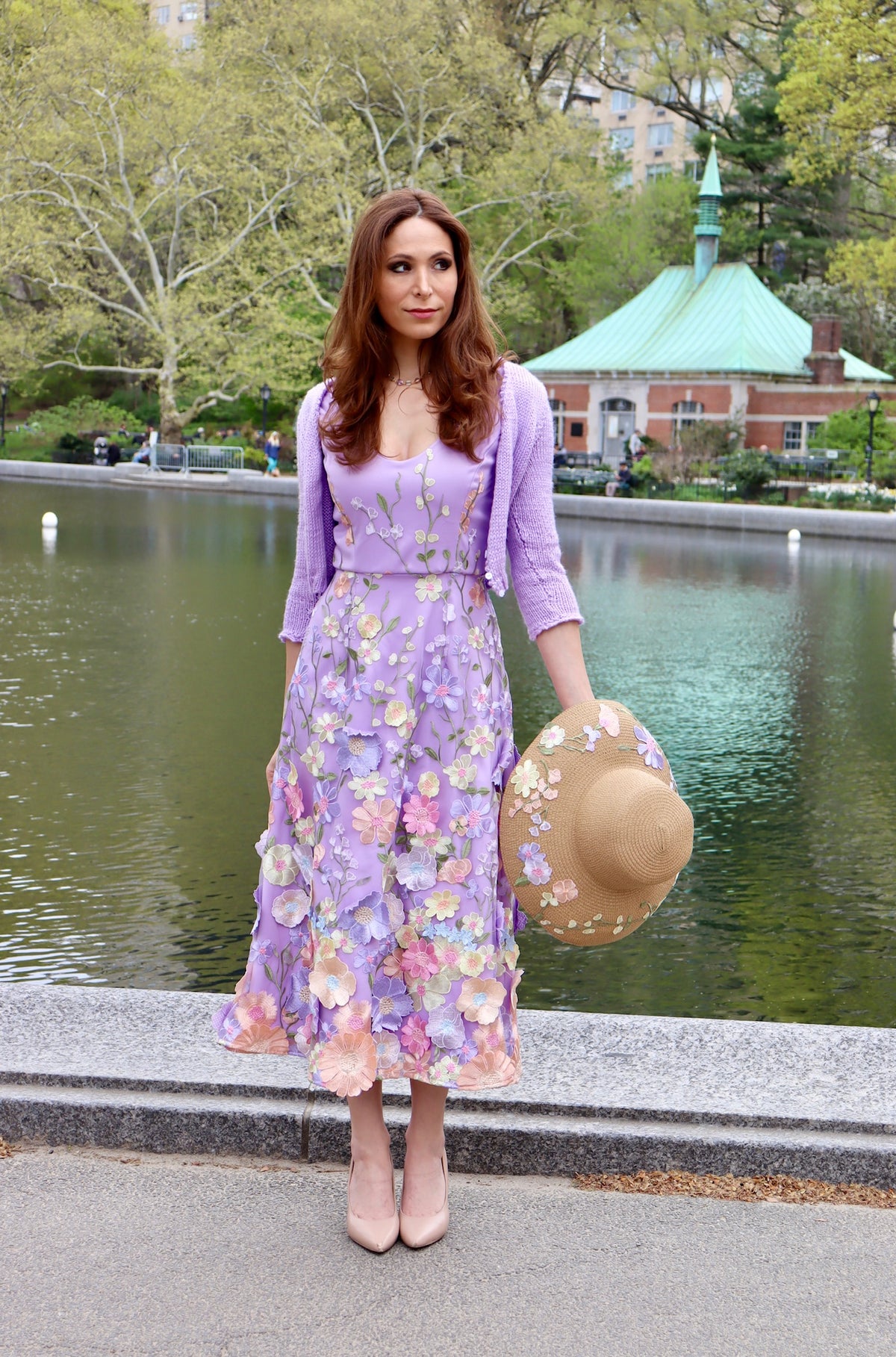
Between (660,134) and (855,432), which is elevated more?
(660,134)

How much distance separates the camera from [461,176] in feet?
145

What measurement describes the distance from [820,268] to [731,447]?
59.3 feet

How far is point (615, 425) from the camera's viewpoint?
145 feet

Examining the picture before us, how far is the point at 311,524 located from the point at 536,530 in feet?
1.40

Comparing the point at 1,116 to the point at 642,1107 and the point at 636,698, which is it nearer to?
the point at 636,698

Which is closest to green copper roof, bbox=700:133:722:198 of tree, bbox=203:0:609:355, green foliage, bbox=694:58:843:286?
tree, bbox=203:0:609:355

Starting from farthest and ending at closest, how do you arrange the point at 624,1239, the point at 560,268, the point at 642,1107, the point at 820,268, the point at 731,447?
the point at 820,268 < the point at 560,268 < the point at 731,447 < the point at 642,1107 < the point at 624,1239

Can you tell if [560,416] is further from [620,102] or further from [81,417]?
[620,102]

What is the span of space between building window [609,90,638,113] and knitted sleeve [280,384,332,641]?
284ft

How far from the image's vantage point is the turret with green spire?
43.6 meters

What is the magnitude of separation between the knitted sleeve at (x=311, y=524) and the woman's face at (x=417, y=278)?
0.68 feet

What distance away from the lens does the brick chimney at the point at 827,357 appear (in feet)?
134

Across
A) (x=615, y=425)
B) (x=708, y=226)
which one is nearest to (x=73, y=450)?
(x=615, y=425)

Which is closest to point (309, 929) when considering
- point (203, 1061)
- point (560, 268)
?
point (203, 1061)
